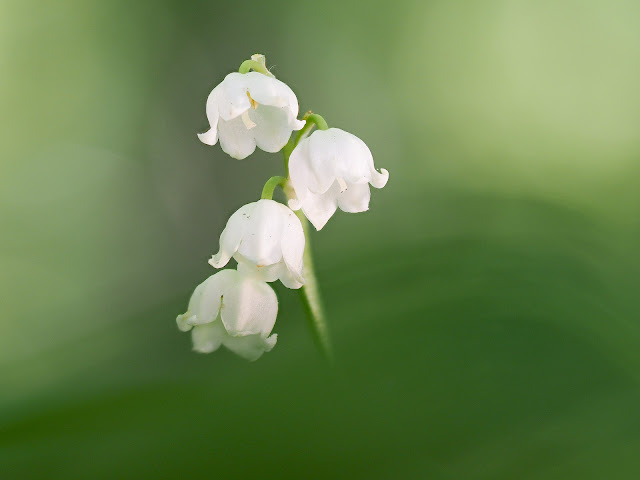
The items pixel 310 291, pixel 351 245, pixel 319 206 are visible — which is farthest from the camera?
pixel 319 206

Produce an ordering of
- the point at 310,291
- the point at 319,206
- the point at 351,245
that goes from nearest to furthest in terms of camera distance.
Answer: the point at 351,245 → the point at 310,291 → the point at 319,206

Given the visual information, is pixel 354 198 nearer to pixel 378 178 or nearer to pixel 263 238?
pixel 378 178

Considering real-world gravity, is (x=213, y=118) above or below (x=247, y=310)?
above

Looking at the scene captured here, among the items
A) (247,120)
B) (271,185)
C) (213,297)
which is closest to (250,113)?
(247,120)

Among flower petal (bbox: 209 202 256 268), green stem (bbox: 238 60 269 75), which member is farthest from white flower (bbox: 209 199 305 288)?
green stem (bbox: 238 60 269 75)

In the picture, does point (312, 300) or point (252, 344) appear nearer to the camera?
point (312, 300)

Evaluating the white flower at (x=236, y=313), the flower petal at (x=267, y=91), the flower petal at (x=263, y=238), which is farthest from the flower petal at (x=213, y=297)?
the flower petal at (x=267, y=91)

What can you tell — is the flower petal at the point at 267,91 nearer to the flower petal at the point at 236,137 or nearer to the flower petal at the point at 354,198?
the flower petal at the point at 236,137
